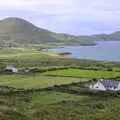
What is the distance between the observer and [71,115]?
3375 centimetres

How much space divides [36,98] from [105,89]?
13808 mm

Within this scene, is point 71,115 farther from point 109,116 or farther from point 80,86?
point 80,86

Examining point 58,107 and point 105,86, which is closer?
point 58,107

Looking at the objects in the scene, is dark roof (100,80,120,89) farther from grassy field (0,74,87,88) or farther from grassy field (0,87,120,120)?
grassy field (0,87,120,120)

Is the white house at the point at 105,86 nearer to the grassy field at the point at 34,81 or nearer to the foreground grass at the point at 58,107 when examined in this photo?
the grassy field at the point at 34,81

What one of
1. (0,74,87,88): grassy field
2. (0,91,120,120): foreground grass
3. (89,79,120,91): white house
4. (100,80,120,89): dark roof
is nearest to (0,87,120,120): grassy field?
(0,91,120,120): foreground grass

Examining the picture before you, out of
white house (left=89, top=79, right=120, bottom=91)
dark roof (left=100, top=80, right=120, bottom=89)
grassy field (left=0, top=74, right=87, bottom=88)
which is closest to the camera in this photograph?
grassy field (left=0, top=74, right=87, bottom=88)

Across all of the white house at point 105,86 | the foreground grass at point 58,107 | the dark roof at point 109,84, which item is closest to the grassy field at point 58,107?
the foreground grass at point 58,107

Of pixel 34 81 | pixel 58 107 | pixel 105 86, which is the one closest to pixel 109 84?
pixel 105 86

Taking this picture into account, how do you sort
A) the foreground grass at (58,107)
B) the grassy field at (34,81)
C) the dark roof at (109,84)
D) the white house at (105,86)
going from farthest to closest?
the dark roof at (109,84)
the white house at (105,86)
the grassy field at (34,81)
the foreground grass at (58,107)

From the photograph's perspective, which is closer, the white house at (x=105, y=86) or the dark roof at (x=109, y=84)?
the white house at (x=105, y=86)

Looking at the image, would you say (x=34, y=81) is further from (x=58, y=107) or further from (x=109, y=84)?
(x=58, y=107)

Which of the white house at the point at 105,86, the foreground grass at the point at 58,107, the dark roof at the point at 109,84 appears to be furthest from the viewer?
the dark roof at the point at 109,84

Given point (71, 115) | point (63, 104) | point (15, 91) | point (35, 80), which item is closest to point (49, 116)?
point (71, 115)
